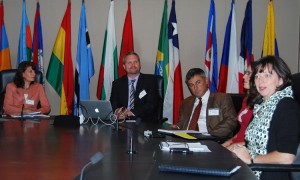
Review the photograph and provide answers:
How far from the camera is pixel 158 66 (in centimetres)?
561

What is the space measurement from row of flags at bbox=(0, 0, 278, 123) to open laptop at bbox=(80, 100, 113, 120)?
1.60 metres

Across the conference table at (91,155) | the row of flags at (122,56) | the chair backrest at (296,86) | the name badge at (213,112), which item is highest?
the row of flags at (122,56)

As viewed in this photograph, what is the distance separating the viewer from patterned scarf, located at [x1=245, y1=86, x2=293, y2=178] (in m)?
2.29

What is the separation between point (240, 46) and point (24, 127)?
359 cm

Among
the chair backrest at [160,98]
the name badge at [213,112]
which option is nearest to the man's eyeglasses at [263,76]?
the name badge at [213,112]

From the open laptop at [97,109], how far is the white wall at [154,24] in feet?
7.06

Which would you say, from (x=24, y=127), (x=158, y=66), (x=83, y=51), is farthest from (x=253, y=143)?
(x=83, y=51)

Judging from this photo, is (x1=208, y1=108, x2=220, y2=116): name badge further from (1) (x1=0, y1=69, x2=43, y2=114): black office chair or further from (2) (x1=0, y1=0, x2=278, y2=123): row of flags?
(1) (x1=0, y1=69, x2=43, y2=114): black office chair

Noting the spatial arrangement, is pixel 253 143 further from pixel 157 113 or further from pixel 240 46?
A: pixel 240 46

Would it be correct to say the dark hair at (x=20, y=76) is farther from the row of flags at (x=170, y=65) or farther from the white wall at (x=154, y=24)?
the row of flags at (x=170, y=65)

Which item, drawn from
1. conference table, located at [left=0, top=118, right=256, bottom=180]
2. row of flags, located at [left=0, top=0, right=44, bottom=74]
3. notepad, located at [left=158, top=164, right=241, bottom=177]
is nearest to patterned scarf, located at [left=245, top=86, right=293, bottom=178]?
conference table, located at [left=0, top=118, right=256, bottom=180]

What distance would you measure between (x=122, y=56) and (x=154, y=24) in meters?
0.82

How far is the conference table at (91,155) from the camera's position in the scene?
1658 mm

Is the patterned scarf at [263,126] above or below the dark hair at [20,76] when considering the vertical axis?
below
